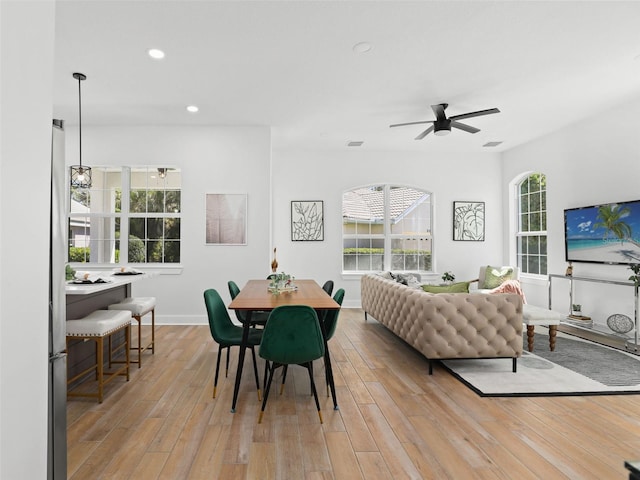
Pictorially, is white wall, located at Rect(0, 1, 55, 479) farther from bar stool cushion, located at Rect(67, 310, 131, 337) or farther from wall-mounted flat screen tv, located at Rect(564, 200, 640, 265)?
wall-mounted flat screen tv, located at Rect(564, 200, 640, 265)

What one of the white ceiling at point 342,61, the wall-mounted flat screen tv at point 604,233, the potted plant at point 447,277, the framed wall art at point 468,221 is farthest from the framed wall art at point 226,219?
the wall-mounted flat screen tv at point 604,233

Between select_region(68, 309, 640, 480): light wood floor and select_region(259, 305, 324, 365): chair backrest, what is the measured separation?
1.48 feet

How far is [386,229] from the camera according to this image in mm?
7316

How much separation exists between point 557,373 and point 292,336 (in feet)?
8.54

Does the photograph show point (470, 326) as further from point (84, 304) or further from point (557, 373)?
point (84, 304)

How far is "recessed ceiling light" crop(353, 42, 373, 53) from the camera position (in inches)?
132

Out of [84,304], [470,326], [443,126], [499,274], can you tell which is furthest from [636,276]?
[84,304]


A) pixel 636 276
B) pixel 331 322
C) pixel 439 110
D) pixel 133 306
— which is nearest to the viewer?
pixel 331 322

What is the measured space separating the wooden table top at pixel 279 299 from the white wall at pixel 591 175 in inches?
162

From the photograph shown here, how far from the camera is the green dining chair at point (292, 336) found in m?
2.43

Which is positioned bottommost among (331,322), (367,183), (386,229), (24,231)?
(331,322)

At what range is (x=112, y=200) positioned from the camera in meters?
5.66

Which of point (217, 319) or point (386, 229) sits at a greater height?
point (386, 229)

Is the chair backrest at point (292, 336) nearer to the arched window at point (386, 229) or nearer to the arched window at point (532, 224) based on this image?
the arched window at point (386, 229)
